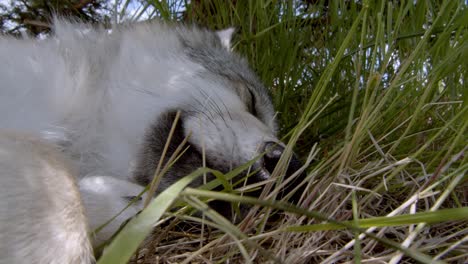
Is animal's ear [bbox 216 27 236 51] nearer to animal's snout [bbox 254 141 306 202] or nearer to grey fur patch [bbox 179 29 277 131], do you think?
grey fur patch [bbox 179 29 277 131]

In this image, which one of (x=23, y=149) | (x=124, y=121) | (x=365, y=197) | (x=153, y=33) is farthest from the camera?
(x=153, y=33)

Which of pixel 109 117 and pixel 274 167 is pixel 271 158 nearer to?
pixel 274 167

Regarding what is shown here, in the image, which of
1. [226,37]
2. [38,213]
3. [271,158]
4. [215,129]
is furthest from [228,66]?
[38,213]

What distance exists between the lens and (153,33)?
216 cm

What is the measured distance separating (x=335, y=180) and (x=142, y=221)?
0.88 meters

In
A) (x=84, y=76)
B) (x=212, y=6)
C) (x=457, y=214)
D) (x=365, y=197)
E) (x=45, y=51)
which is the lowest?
(x=365, y=197)

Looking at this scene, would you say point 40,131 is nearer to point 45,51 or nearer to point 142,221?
point 45,51

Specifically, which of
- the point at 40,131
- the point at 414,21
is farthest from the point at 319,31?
the point at 40,131

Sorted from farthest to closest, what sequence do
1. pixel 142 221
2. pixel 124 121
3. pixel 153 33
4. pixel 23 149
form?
pixel 153 33 < pixel 124 121 < pixel 23 149 < pixel 142 221

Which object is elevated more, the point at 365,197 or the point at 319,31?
the point at 319,31

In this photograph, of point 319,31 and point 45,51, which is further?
point 319,31

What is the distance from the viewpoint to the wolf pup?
1194mm

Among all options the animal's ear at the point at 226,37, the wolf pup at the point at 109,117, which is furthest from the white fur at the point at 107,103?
the animal's ear at the point at 226,37

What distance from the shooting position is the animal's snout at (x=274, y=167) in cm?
144
